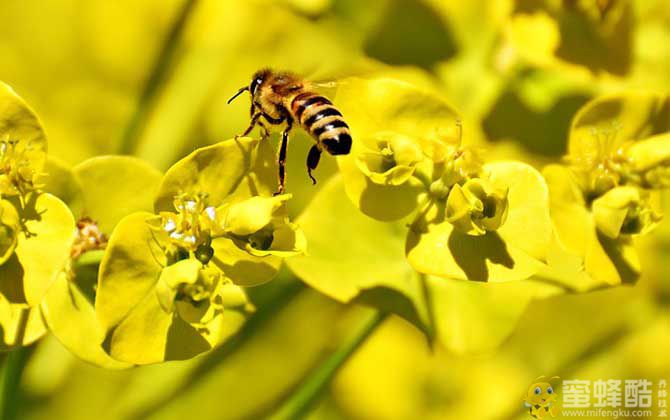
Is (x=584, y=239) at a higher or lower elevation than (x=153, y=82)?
higher

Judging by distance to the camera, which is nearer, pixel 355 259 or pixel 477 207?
pixel 477 207

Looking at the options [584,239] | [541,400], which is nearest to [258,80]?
[584,239]

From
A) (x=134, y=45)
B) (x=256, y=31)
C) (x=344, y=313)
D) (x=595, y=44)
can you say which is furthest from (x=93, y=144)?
(x=595, y=44)

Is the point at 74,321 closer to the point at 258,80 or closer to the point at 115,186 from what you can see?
the point at 115,186

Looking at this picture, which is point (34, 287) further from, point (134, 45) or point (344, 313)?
point (134, 45)

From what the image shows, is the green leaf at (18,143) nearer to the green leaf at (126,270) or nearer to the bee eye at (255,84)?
the green leaf at (126,270)

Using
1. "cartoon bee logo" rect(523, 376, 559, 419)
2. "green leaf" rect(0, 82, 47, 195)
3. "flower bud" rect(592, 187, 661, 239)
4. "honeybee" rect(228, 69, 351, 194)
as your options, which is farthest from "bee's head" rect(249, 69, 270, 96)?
"cartoon bee logo" rect(523, 376, 559, 419)
